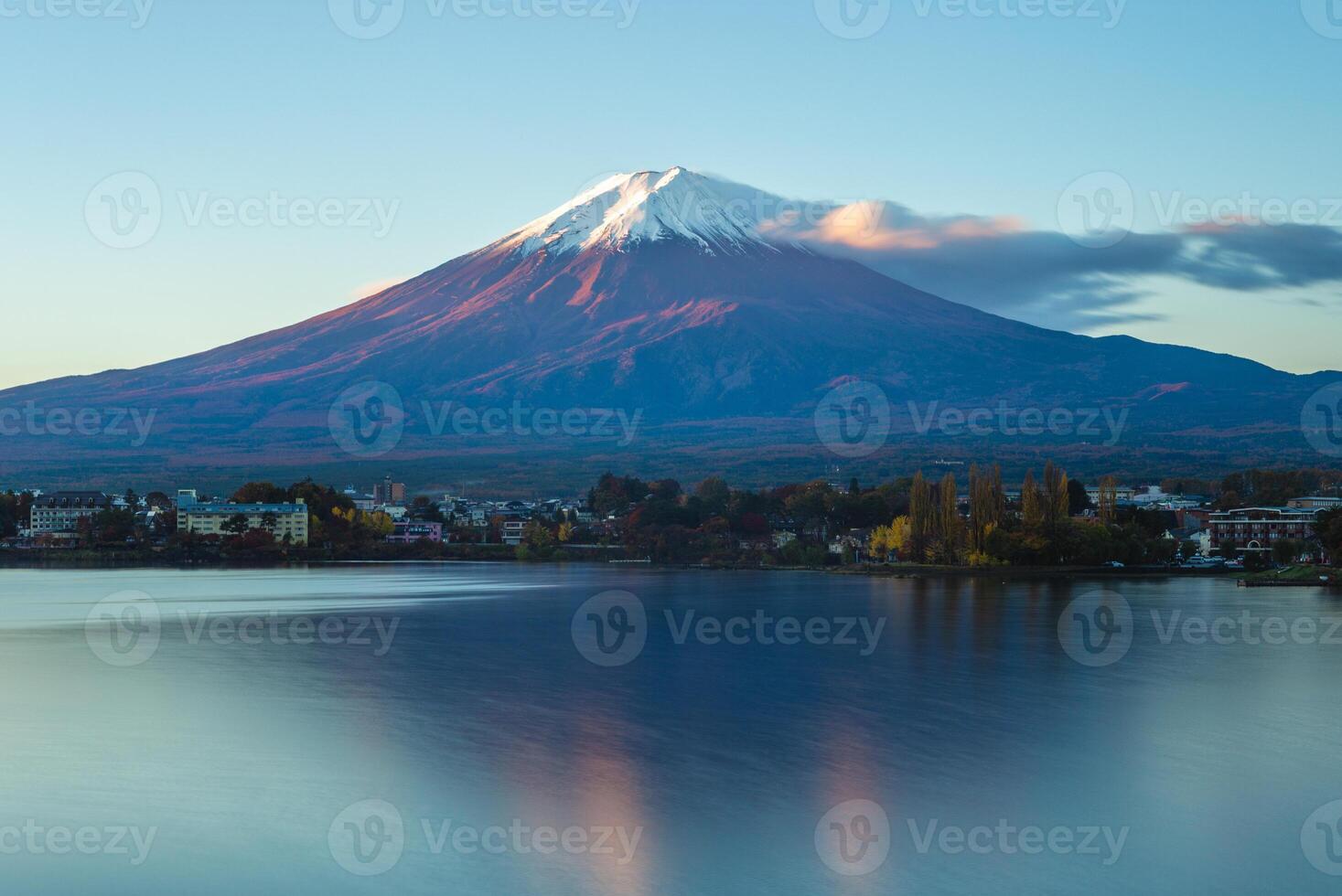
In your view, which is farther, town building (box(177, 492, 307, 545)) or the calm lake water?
town building (box(177, 492, 307, 545))

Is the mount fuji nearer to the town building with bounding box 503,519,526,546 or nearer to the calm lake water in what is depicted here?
the town building with bounding box 503,519,526,546

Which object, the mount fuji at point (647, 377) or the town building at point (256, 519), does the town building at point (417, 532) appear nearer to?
the town building at point (256, 519)

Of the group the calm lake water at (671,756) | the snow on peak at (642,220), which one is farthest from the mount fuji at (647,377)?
the calm lake water at (671,756)

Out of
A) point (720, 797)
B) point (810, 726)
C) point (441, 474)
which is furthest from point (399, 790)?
point (441, 474)

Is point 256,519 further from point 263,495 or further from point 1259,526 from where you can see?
point 1259,526

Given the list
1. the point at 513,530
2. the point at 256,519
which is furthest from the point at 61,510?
the point at 513,530

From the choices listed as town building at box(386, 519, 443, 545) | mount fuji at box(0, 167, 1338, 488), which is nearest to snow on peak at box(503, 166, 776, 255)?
mount fuji at box(0, 167, 1338, 488)

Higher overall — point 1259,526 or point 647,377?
point 647,377
